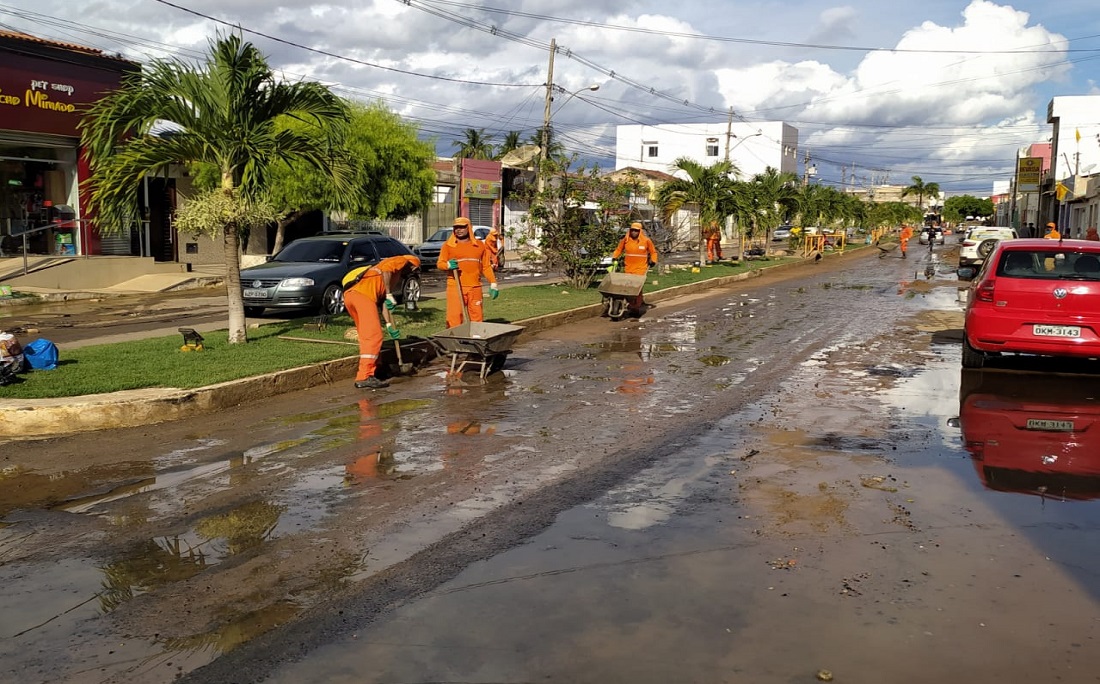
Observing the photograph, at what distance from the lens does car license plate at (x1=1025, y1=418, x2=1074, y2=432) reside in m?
8.06

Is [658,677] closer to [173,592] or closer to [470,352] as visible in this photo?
[173,592]

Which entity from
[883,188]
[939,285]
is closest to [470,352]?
[939,285]

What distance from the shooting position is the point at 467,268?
1184 cm

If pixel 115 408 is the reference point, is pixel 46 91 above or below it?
above

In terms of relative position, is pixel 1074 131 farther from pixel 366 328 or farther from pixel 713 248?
pixel 366 328

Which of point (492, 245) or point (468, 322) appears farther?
point (492, 245)

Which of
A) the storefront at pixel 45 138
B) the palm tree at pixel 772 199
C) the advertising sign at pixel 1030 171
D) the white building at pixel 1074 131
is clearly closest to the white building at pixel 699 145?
the advertising sign at pixel 1030 171

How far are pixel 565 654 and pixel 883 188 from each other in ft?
628

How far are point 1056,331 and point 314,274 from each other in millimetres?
11475

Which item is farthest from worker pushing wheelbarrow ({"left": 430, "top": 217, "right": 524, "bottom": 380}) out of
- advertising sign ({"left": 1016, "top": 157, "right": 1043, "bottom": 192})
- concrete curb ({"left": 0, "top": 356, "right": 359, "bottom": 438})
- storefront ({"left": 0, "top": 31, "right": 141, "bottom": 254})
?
advertising sign ({"left": 1016, "top": 157, "right": 1043, "bottom": 192})

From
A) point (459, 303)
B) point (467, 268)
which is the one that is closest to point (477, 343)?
point (459, 303)

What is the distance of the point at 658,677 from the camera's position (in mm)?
3582

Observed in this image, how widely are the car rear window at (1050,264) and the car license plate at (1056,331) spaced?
1.92 feet

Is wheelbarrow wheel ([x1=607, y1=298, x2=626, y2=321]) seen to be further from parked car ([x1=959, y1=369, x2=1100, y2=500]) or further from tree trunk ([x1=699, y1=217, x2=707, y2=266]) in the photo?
tree trunk ([x1=699, y1=217, x2=707, y2=266])
